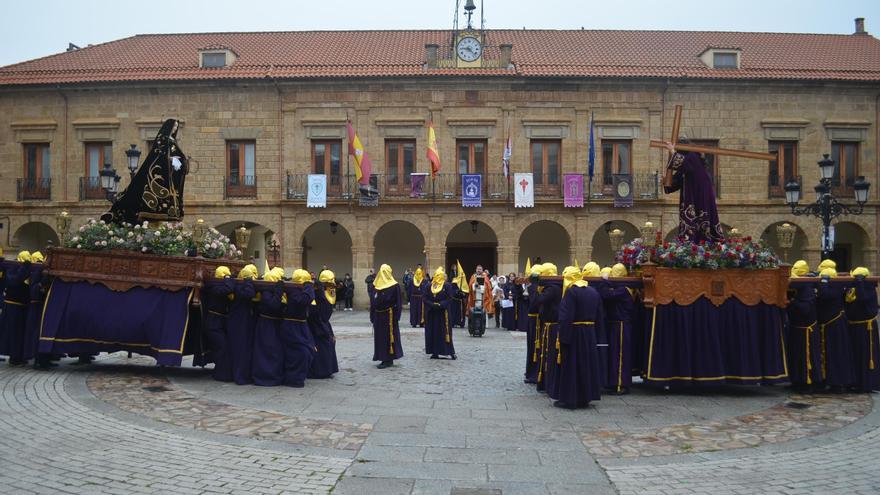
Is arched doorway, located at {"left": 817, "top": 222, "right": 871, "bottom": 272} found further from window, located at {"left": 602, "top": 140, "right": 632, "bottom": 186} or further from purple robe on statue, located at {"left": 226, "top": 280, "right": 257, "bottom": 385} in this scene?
purple robe on statue, located at {"left": 226, "top": 280, "right": 257, "bottom": 385}

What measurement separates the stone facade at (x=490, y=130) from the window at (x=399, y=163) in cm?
36

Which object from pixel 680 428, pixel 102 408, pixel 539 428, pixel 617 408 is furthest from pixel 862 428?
pixel 102 408

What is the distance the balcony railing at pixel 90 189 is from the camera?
92.1 ft

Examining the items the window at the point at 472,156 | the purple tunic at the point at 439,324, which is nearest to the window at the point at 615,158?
the window at the point at 472,156

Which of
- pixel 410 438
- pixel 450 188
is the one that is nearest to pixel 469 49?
pixel 450 188

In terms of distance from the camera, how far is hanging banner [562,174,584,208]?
88.0ft

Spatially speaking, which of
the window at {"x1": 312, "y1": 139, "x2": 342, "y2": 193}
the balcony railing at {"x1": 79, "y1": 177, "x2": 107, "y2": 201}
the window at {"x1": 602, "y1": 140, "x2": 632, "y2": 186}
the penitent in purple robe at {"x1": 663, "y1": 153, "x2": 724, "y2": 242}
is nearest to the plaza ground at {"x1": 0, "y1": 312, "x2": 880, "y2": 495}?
the penitent in purple robe at {"x1": 663, "y1": 153, "x2": 724, "y2": 242}

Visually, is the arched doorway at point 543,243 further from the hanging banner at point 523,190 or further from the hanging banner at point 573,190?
the hanging banner at point 523,190

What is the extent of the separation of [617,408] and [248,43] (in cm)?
2742

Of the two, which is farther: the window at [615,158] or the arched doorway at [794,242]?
the arched doorway at [794,242]

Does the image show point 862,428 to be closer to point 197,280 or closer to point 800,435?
point 800,435

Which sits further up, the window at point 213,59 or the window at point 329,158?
the window at point 213,59

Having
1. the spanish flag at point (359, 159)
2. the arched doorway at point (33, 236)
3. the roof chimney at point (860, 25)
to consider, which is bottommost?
the arched doorway at point (33, 236)

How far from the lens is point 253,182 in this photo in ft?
91.4
